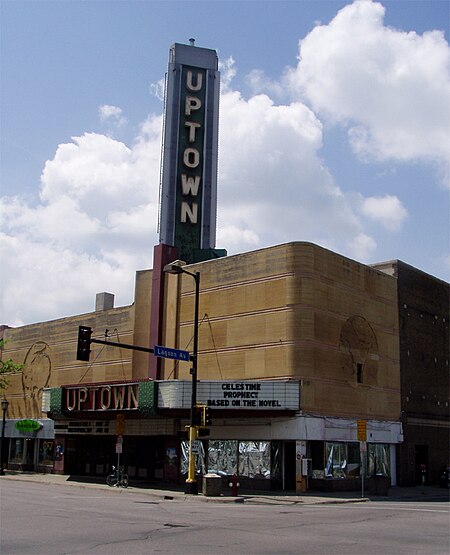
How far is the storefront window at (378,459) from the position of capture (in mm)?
39469

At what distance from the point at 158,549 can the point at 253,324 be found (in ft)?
78.0

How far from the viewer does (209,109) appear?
168 ft

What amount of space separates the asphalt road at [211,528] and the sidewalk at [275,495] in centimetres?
159

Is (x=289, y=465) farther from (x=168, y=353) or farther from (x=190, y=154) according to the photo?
(x=190, y=154)

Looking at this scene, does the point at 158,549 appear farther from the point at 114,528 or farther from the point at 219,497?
the point at 219,497

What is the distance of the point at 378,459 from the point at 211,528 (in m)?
23.8

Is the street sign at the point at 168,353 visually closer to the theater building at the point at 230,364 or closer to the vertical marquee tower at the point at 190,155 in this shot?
the theater building at the point at 230,364

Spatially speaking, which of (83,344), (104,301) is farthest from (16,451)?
(83,344)

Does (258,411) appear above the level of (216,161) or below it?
below

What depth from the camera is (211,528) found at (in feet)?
60.7

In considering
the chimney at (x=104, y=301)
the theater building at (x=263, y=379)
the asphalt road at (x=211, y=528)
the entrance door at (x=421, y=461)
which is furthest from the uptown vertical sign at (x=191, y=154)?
the asphalt road at (x=211, y=528)

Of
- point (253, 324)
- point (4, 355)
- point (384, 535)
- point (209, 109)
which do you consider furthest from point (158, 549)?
point (4, 355)

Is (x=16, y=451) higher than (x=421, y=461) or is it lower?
lower

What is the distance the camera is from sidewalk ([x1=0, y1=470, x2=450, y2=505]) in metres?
30.4
